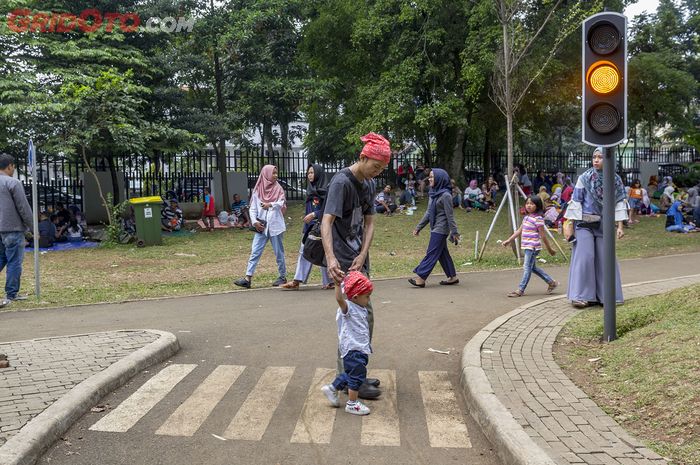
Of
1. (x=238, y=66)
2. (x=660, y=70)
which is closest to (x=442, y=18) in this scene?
(x=238, y=66)

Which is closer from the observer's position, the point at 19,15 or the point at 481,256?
the point at 481,256

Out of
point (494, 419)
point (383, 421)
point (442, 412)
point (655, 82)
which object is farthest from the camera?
point (655, 82)

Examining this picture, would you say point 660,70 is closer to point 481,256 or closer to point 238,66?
point 238,66

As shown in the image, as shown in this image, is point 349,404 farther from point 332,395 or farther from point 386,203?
point 386,203

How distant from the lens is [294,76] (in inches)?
1068

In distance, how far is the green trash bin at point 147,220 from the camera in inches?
778

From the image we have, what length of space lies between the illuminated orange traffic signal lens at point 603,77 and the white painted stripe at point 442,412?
2939mm

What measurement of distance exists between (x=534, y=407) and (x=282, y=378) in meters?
2.25

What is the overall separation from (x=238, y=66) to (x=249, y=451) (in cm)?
2236

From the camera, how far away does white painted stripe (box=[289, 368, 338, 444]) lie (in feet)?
16.3

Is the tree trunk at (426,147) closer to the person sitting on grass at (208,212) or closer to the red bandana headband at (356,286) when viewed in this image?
the person sitting on grass at (208,212)

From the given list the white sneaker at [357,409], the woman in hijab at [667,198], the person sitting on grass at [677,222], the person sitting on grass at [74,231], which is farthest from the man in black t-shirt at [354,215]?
the woman in hijab at [667,198]

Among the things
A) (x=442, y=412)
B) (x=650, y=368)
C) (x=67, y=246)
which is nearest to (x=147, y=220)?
(x=67, y=246)

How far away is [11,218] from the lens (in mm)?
10430
